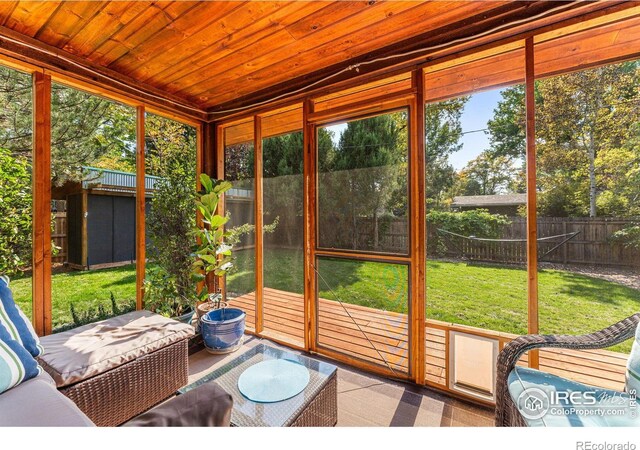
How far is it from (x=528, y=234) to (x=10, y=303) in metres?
3.36

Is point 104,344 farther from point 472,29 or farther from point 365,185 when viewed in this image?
point 472,29

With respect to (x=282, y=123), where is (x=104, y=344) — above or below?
below

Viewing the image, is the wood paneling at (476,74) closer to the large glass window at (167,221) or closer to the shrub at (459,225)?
the shrub at (459,225)

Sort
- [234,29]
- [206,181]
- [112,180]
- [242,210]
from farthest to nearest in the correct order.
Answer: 1. [242,210]
2. [206,181]
3. [112,180]
4. [234,29]

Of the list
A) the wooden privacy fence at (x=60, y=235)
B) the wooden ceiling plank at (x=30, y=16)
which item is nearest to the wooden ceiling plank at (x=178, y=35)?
the wooden ceiling plank at (x=30, y=16)

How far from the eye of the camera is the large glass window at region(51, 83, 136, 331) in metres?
2.31

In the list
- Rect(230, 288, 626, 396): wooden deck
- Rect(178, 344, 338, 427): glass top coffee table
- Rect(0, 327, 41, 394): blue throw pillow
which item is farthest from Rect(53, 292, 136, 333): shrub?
Rect(178, 344, 338, 427): glass top coffee table

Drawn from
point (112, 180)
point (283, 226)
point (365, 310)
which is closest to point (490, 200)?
point (365, 310)

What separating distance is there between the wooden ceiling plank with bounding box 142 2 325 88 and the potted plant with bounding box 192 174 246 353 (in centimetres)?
102

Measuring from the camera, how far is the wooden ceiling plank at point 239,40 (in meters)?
1.75

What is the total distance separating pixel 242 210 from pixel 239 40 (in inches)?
71.8

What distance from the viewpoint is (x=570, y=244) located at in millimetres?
1855
